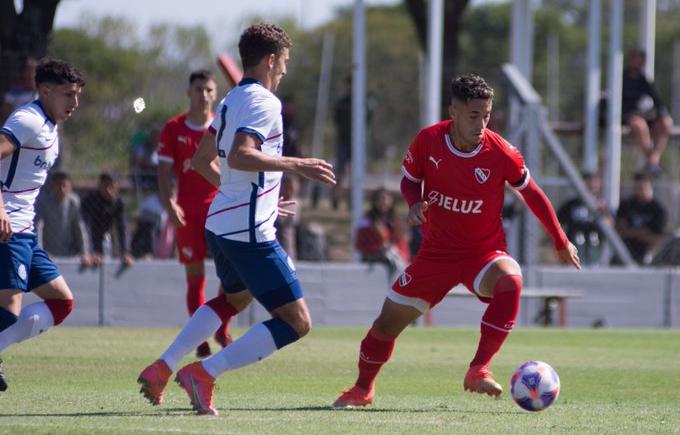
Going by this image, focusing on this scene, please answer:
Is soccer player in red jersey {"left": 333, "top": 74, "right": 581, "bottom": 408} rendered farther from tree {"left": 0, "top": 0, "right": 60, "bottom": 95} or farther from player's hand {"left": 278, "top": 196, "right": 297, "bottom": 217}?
tree {"left": 0, "top": 0, "right": 60, "bottom": 95}

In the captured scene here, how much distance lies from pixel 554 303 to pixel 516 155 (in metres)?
10.2

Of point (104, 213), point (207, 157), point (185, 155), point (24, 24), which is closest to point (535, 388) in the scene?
point (207, 157)

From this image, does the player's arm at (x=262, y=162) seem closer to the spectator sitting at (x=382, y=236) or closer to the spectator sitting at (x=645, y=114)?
the spectator sitting at (x=382, y=236)

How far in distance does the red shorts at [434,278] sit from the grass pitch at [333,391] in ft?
2.26

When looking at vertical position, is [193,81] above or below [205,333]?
above

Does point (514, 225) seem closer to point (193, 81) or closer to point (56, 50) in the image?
point (56, 50)

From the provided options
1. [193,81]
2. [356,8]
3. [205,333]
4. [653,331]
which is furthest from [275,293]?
[356,8]

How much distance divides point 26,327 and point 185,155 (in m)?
3.65

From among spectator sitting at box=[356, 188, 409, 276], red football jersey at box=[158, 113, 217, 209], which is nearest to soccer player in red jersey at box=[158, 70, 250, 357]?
red football jersey at box=[158, 113, 217, 209]

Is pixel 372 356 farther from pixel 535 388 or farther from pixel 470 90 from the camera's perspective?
pixel 470 90

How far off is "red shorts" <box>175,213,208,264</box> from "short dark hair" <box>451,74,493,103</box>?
12.5 feet

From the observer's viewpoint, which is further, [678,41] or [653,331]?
[678,41]

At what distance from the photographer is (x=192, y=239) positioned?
11.5m

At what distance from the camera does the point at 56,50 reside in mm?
18703
